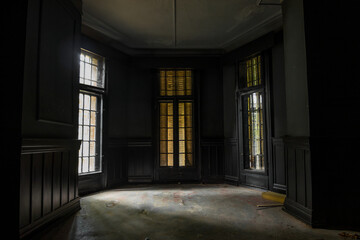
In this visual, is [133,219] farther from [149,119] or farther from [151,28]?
[151,28]

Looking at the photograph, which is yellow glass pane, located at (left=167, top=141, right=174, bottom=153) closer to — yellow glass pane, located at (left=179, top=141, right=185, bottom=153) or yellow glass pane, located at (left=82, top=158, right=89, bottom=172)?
yellow glass pane, located at (left=179, top=141, right=185, bottom=153)

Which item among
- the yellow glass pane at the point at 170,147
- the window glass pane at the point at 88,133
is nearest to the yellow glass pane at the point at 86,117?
the window glass pane at the point at 88,133

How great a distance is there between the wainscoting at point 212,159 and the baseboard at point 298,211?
2.44m

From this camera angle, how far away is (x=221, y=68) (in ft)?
19.5

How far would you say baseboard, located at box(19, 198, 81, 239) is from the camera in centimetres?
236

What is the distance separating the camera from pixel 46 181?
8.91 feet

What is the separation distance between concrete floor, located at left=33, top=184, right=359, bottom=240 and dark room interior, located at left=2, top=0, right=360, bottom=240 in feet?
0.09

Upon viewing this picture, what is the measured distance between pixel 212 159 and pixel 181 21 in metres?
3.29

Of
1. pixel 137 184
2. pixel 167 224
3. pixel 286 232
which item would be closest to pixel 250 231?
pixel 286 232

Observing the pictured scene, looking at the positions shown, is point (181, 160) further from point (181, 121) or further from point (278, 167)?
point (278, 167)

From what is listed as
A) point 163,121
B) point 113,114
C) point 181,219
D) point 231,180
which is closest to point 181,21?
point 163,121

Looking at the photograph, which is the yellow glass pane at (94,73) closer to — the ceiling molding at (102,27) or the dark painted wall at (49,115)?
the ceiling molding at (102,27)

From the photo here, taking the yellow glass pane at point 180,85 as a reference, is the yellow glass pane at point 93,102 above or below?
below

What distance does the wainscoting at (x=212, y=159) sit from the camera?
226 inches
